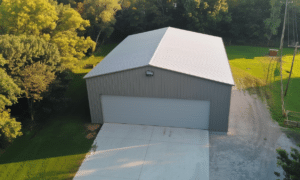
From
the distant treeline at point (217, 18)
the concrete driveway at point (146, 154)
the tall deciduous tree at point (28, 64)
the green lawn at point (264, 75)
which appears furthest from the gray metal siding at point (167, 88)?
the distant treeline at point (217, 18)

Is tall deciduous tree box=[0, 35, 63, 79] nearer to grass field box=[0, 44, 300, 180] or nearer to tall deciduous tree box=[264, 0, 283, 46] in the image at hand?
grass field box=[0, 44, 300, 180]

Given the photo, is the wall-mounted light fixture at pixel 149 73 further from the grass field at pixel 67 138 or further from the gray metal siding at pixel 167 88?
the grass field at pixel 67 138

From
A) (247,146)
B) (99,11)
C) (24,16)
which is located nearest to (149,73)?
(247,146)

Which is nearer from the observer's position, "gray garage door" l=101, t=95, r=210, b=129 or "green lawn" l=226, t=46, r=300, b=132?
"gray garage door" l=101, t=95, r=210, b=129

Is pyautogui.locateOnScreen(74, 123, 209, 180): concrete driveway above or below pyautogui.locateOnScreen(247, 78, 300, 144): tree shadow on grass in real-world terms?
above

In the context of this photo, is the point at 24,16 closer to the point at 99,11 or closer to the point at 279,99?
the point at 99,11

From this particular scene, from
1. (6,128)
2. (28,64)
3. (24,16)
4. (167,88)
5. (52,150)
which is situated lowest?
(52,150)

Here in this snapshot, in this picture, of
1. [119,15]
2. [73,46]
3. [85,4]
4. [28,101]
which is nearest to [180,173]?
[28,101]

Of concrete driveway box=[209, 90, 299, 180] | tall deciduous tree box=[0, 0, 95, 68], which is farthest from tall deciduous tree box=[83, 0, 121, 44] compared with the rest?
concrete driveway box=[209, 90, 299, 180]
